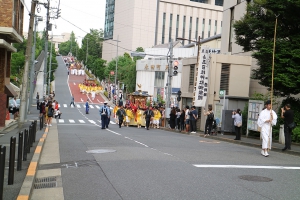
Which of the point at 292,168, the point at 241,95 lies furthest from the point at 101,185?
the point at 241,95

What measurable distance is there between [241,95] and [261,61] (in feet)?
34.3

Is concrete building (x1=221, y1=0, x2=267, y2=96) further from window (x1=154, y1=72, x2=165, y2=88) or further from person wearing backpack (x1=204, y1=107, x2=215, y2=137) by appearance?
window (x1=154, y1=72, x2=165, y2=88)

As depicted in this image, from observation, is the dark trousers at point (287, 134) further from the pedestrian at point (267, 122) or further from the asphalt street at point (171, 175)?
the asphalt street at point (171, 175)

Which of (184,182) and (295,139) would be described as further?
(295,139)

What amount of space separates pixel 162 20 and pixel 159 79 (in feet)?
108

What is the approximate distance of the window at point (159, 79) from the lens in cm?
7275

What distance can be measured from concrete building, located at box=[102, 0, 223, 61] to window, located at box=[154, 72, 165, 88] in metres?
27.2

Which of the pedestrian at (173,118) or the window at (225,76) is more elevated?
the window at (225,76)

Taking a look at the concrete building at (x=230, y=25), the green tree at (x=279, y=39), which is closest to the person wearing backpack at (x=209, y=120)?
the green tree at (x=279, y=39)

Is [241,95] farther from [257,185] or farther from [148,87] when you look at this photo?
[148,87]

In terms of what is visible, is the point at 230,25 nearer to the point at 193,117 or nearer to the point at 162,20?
the point at 193,117

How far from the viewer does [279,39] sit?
21.9 metres

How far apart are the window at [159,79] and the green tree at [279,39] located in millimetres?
49478

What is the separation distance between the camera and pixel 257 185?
9.02 m
